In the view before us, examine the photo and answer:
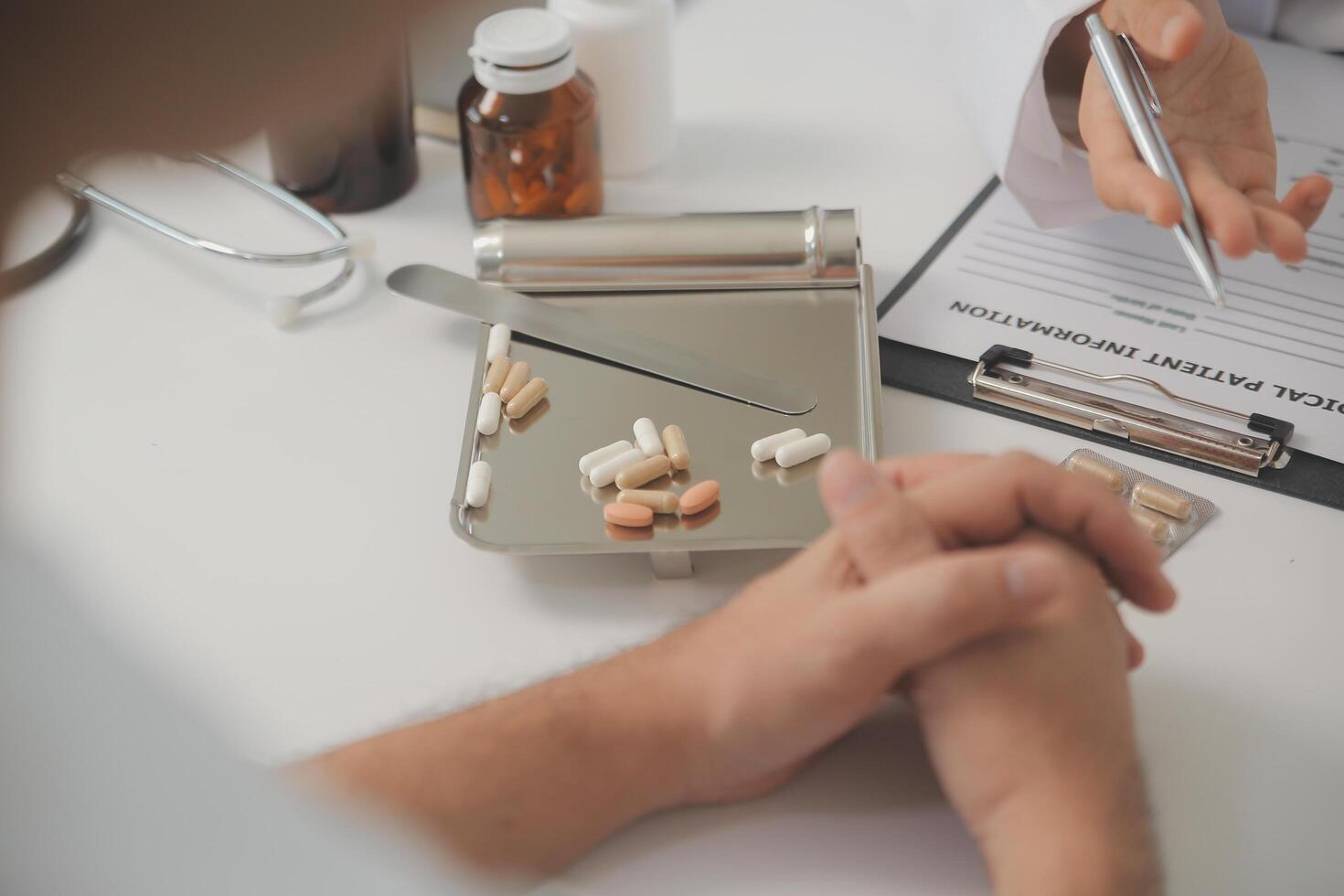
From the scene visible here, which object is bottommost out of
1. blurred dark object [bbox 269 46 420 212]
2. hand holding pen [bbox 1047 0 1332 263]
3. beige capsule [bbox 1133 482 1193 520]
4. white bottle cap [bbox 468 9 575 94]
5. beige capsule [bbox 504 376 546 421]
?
beige capsule [bbox 1133 482 1193 520]

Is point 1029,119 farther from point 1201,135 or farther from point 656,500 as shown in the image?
point 656,500

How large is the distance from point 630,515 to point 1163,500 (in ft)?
0.95

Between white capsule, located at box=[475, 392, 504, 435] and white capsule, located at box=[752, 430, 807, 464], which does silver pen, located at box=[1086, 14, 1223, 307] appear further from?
white capsule, located at box=[475, 392, 504, 435]

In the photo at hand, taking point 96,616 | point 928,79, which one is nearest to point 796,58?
point 928,79

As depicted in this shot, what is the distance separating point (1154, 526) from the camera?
65 centimetres

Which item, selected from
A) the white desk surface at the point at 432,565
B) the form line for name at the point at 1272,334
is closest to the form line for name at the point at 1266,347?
the form line for name at the point at 1272,334

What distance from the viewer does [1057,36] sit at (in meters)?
0.93

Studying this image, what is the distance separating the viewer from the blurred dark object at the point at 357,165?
0.92 meters

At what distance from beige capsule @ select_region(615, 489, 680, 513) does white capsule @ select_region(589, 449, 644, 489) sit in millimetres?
20

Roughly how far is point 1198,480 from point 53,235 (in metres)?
0.80

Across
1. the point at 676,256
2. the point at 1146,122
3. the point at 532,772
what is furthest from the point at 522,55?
the point at 532,772

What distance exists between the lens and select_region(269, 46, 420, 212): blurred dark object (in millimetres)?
915

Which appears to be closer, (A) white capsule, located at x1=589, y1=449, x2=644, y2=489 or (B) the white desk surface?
(B) the white desk surface

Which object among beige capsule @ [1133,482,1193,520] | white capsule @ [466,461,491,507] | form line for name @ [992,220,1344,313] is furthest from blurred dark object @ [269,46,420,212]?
beige capsule @ [1133,482,1193,520]
